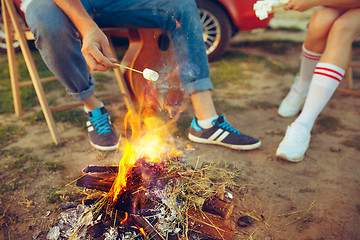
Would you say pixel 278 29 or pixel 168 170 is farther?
pixel 278 29

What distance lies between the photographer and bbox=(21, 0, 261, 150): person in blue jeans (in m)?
1.78

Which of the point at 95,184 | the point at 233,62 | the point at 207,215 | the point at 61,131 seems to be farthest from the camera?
the point at 233,62

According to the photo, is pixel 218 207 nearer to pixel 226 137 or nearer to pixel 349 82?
pixel 226 137

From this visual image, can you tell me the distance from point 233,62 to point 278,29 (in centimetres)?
335

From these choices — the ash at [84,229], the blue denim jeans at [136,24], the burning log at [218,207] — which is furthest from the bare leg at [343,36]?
the ash at [84,229]

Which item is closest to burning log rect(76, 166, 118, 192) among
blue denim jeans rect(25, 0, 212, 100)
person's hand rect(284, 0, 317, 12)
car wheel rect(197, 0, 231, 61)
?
blue denim jeans rect(25, 0, 212, 100)

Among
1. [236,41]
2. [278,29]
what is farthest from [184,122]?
[278,29]

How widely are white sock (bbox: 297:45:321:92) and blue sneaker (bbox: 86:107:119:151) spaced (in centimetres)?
192

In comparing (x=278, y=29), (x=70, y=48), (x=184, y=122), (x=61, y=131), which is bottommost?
(x=278, y=29)

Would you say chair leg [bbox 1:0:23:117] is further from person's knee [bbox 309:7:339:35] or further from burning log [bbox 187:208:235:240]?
person's knee [bbox 309:7:339:35]

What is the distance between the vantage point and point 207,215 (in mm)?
1449

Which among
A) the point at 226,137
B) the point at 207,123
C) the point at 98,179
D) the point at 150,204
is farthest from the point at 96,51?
the point at 226,137

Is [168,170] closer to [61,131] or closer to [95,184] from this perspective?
[95,184]

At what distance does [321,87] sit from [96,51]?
1708 millimetres
